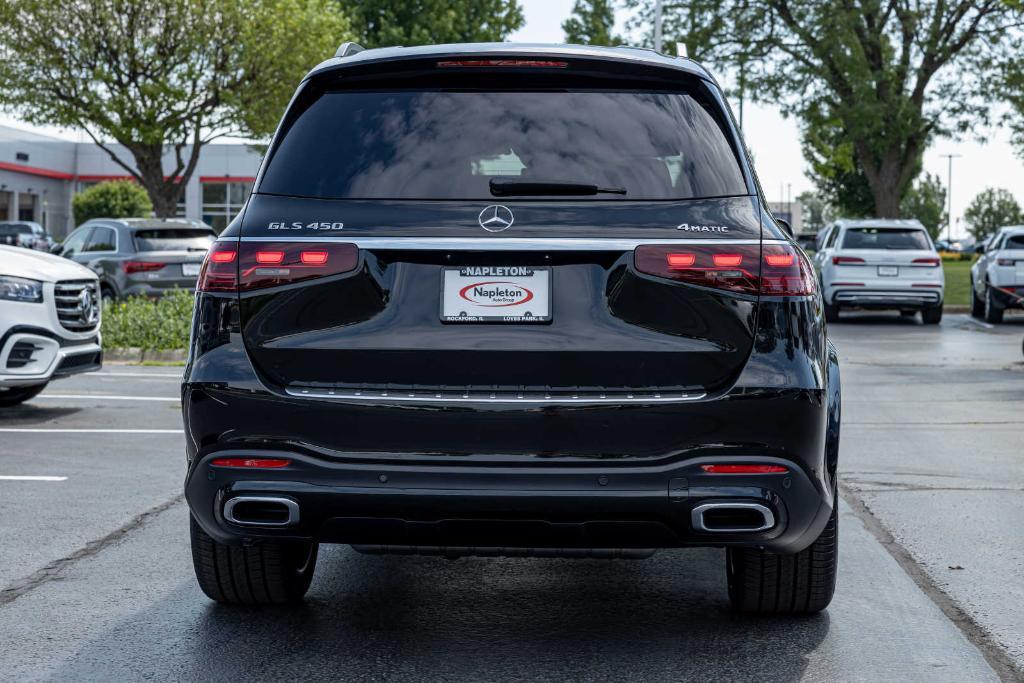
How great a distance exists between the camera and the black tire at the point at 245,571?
194 inches

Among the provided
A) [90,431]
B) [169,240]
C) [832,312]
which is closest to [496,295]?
[90,431]

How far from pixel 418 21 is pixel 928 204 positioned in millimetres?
76772

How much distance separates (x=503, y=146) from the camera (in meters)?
4.32

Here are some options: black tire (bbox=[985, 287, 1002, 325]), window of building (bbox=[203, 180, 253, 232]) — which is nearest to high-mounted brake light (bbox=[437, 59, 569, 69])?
black tire (bbox=[985, 287, 1002, 325])

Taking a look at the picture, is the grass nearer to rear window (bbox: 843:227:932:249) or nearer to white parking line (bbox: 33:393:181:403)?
rear window (bbox: 843:227:932:249)

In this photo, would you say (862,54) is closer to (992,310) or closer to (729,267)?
(992,310)

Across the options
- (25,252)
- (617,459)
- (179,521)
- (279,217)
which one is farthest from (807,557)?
(25,252)

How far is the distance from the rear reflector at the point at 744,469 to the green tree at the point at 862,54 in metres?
29.9

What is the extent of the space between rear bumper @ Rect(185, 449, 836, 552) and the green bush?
509 inches

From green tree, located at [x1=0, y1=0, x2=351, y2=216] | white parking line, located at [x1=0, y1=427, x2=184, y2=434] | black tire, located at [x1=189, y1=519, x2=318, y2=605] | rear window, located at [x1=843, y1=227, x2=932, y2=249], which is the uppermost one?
green tree, located at [x1=0, y1=0, x2=351, y2=216]

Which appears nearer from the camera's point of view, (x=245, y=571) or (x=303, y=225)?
(x=303, y=225)

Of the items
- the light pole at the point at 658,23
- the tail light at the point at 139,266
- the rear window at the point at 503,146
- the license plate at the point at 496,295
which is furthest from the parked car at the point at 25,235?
the license plate at the point at 496,295

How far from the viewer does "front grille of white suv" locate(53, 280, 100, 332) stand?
10.8 metres

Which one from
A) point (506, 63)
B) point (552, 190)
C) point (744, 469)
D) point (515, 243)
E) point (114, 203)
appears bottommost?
point (114, 203)
